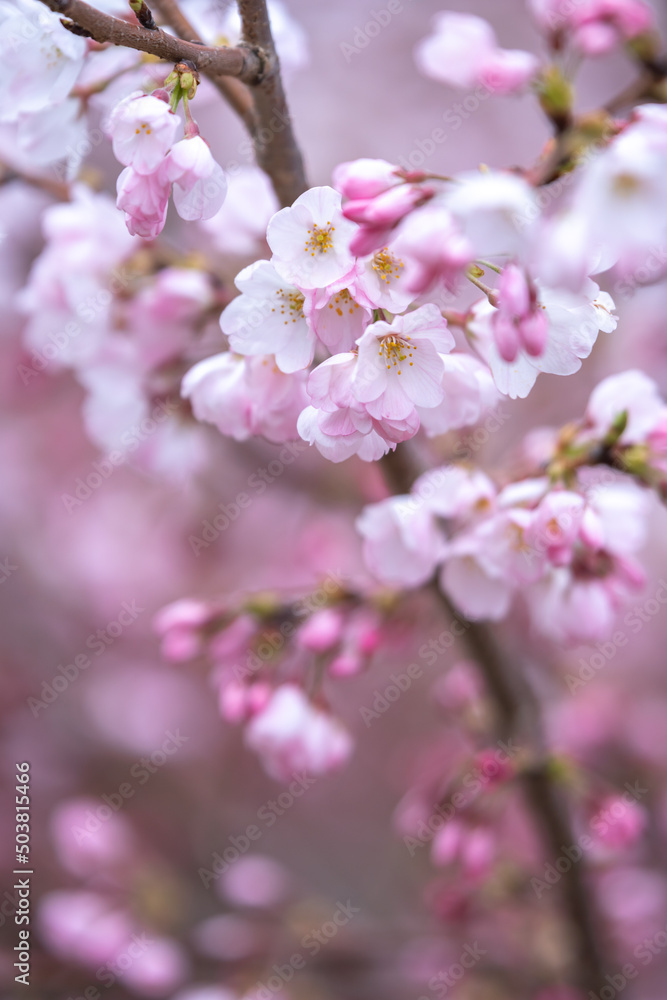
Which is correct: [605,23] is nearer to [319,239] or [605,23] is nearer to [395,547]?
[319,239]

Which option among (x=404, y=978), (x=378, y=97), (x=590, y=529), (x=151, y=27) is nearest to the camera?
(x=151, y=27)

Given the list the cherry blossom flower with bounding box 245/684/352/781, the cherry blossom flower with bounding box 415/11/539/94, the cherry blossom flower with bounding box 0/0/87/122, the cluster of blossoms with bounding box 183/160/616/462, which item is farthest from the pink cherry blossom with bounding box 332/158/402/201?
the cherry blossom flower with bounding box 245/684/352/781

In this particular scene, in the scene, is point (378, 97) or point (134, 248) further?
point (378, 97)

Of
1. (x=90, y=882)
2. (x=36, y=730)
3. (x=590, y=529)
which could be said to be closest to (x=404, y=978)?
(x=90, y=882)

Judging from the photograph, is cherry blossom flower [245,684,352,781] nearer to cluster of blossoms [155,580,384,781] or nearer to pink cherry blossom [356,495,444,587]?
cluster of blossoms [155,580,384,781]

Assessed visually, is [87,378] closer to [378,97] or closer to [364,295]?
[364,295]

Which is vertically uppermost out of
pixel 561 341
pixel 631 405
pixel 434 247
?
pixel 434 247

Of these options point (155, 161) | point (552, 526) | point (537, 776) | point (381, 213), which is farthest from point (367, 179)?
point (537, 776)

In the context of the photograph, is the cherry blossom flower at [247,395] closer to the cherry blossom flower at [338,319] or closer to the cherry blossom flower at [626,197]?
the cherry blossom flower at [338,319]
